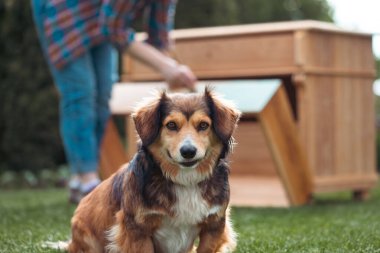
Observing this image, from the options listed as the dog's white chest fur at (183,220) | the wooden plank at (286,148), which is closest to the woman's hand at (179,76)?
the wooden plank at (286,148)

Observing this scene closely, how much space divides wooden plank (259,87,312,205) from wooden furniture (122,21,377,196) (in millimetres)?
188

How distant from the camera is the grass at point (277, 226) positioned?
341cm

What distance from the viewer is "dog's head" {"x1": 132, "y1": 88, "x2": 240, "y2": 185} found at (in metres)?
2.69

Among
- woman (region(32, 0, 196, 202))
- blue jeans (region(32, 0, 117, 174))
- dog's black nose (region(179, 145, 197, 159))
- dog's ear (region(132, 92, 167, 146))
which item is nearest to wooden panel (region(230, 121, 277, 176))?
woman (region(32, 0, 196, 202))

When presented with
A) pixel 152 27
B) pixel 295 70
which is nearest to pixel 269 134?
pixel 295 70

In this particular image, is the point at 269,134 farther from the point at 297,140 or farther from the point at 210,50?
the point at 210,50

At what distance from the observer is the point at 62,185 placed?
9.15 metres

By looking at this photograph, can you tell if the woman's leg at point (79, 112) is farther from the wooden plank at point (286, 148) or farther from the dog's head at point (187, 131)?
the dog's head at point (187, 131)

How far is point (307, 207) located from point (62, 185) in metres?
4.37

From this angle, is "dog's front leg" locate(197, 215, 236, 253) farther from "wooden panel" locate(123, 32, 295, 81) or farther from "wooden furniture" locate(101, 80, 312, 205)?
"wooden panel" locate(123, 32, 295, 81)

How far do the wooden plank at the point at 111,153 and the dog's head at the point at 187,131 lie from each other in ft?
10.6

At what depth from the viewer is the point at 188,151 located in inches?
104

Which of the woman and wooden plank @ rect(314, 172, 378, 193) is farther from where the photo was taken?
wooden plank @ rect(314, 172, 378, 193)

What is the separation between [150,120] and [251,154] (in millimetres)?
5123
